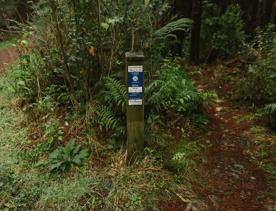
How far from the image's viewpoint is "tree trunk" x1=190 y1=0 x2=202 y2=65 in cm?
938

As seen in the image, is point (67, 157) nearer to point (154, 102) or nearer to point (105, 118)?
point (105, 118)

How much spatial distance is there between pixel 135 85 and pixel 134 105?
0.83ft

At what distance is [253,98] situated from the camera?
259 inches

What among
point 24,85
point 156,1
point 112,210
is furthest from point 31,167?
point 156,1

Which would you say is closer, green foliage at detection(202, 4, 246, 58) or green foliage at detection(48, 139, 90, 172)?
green foliage at detection(48, 139, 90, 172)

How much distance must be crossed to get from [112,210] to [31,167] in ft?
4.44

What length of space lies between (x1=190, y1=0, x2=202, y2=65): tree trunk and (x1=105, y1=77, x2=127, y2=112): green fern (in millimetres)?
5469

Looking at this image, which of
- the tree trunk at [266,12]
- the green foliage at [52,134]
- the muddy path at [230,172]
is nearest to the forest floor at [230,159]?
the muddy path at [230,172]

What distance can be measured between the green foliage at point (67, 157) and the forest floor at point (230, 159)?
51 cm

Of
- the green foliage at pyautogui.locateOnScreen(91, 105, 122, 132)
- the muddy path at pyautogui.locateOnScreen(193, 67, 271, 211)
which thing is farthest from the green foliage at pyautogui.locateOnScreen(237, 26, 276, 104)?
the green foliage at pyautogui.locateOnScreen(91, 105, 122, 132)

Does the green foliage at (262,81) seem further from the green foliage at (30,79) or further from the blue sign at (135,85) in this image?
the green foliage at (30,79)

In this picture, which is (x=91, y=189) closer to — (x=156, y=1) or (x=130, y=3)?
(x=130, y=3)

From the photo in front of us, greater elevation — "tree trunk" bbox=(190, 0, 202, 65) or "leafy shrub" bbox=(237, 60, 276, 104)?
"tree trunk" bbox=(190, 0, 202, 65)

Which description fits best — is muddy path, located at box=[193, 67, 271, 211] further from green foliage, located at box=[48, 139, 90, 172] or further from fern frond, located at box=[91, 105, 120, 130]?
green foliage, located at box=[48, 139, 90, 172]
